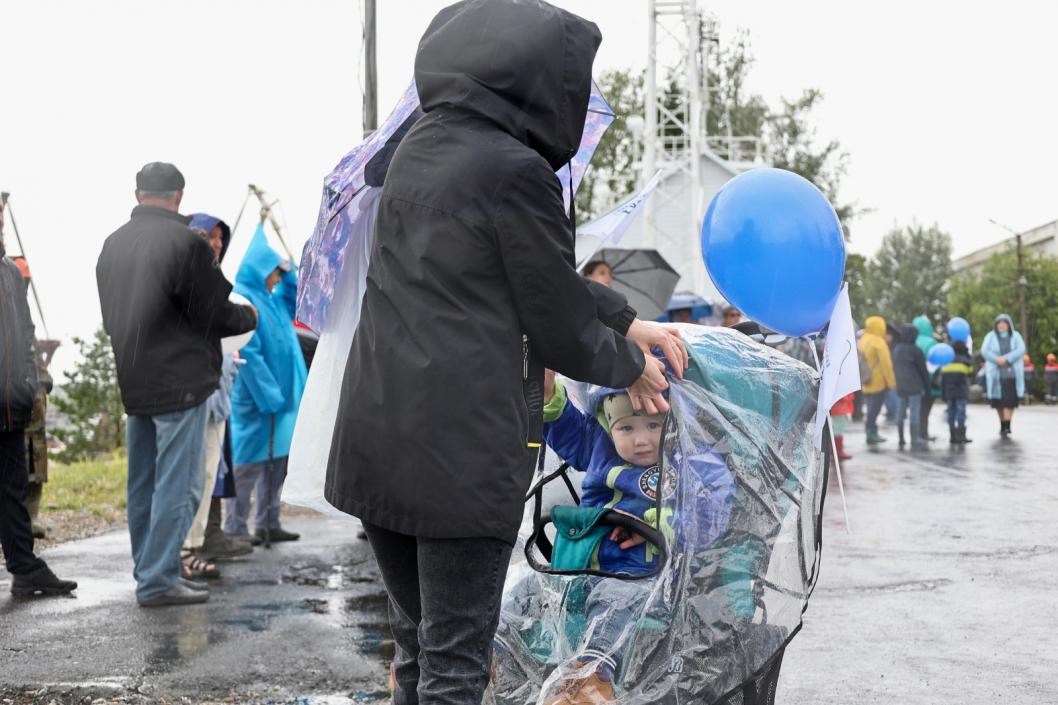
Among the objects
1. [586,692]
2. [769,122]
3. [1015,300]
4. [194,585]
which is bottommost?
[194,585]

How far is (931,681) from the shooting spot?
4.48 m

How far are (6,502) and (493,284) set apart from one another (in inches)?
173

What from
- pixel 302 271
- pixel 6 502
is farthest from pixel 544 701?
pixel 6 502

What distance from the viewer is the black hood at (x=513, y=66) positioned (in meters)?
2.68

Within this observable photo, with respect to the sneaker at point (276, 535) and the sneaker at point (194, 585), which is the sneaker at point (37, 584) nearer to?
the sneaker at point (194, 585)

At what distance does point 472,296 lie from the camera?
105 inches

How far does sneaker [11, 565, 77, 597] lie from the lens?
20.5 feet

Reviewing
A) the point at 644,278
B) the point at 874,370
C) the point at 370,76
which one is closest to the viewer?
the point at 370,76

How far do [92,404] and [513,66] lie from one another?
18.1m

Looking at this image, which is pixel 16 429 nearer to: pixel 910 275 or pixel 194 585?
pixel 194 585

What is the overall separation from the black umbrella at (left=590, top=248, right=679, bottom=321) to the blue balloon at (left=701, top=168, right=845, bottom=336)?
29.8 feet

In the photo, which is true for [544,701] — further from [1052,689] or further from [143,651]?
[143,651]

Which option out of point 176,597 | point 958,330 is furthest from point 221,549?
point 958,330

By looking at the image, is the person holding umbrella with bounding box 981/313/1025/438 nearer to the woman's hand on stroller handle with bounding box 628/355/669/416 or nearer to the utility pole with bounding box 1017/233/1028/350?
the woman's hand on stroller handle with bounding box 628/355/669/416
